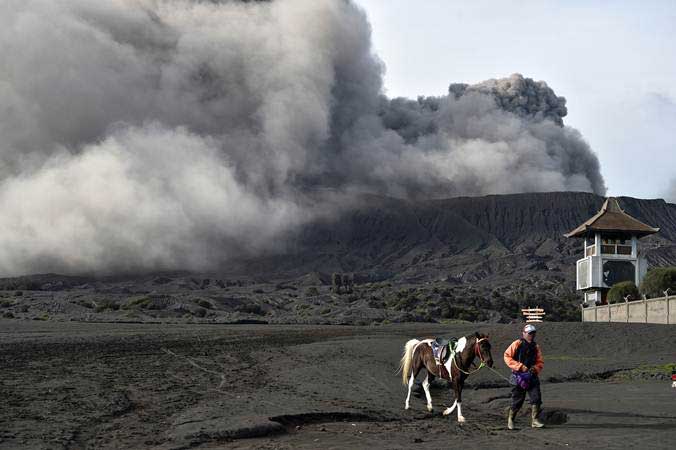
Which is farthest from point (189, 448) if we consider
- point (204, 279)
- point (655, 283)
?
point (204, 279)

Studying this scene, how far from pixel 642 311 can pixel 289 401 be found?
3188 cm

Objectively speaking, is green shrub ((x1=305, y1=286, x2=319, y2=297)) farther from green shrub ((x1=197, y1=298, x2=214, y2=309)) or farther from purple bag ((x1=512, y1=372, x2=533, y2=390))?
purple bag ((x1=512, y1=372, x2=533, y2=390))

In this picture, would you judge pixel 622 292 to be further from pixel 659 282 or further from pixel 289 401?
pixel 289 401

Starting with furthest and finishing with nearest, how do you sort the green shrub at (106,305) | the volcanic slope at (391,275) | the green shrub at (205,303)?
1. the green shrub at (205,303)
2. the volcanic slope at (391,275)
3. the green shrub at (106,305)

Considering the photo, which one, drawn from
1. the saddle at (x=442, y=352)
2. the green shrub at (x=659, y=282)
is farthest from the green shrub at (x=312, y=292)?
the saddle at (x=442, y=352)

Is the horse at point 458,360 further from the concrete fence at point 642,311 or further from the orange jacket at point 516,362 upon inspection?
the concrete fence at point 642,311

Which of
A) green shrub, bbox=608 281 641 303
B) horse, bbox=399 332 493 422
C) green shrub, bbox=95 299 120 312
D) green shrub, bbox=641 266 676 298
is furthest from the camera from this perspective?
green shrub, bbox=95 299 120 312

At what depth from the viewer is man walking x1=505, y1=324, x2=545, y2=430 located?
42.8ft

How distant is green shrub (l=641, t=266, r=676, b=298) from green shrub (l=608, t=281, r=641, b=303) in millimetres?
688

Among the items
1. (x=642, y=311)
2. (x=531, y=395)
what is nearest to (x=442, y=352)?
(x=531, y=395)

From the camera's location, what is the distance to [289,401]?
51.5 feet

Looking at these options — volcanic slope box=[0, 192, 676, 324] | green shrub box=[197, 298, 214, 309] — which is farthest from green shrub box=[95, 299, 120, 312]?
green shrub box=[197, 298, 214, 309]

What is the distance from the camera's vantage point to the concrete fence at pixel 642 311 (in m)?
39.1

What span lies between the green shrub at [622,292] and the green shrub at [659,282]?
0.69 m
